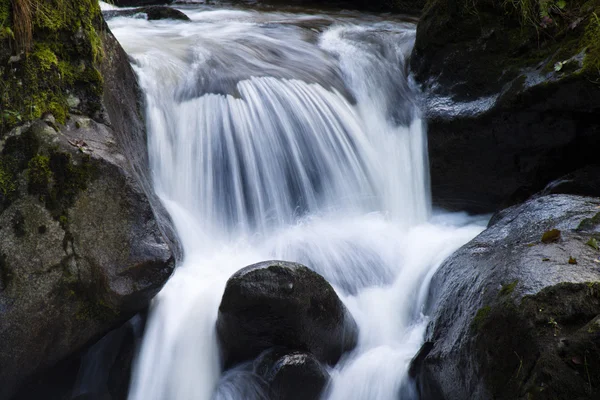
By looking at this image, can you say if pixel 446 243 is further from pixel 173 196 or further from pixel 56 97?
pixel 56 97

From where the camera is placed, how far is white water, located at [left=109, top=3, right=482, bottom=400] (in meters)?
4.00

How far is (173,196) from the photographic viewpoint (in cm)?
516

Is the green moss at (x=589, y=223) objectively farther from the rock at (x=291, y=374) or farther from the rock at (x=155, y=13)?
the rock at (x=155, y=13)

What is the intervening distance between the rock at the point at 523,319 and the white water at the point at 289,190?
1.65 ft

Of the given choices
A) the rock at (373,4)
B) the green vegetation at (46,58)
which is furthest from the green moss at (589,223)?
the rock at (373,4)

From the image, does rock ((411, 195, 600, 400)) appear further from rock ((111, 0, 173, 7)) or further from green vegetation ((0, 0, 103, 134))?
rock ((111, 0, 173, 7))

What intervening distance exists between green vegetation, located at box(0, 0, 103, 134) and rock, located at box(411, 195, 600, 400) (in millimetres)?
2845

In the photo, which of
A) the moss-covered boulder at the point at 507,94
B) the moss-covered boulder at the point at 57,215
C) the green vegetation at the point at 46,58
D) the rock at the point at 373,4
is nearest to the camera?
the moss-covered boulder at the point at 57,215

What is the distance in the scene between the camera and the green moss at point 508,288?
312 cm

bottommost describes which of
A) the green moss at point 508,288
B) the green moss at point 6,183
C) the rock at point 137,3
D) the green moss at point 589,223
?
the green moss at point 508,288

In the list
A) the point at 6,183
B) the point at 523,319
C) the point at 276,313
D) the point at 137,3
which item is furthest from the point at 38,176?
the point at 137,3

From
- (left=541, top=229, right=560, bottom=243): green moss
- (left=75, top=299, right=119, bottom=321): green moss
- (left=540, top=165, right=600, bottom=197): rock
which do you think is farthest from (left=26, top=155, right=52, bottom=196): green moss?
(left=540, top=165, right=600, bottom=197): rock

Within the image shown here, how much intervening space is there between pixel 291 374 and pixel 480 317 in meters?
1.24

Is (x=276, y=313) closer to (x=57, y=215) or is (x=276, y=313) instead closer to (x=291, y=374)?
(x=291, y=374)
